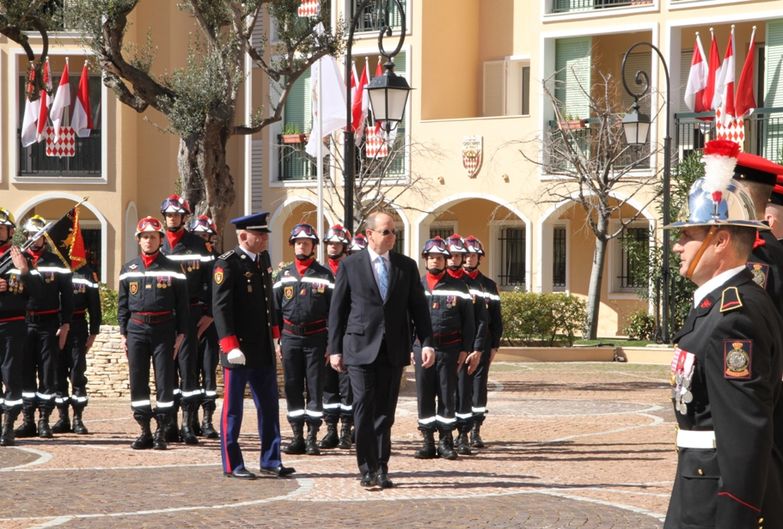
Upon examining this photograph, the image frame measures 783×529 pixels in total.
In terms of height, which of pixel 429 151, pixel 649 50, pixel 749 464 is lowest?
pixel 749 464

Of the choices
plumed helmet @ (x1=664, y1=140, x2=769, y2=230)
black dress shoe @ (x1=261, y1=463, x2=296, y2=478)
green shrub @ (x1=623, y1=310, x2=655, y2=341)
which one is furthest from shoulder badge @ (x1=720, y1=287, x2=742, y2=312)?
green shrub @ (x1=623, y1=310, x2=655, y2=341)

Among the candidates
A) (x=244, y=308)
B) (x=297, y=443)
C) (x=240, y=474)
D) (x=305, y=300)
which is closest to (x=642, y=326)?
(x=305, y=300)

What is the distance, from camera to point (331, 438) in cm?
1489

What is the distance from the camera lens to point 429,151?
39344 millimetres

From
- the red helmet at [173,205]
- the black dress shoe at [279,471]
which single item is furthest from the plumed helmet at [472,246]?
the black dress shoe at [279,471]

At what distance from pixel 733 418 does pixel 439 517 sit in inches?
211

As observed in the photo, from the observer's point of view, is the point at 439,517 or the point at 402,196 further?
the point at 402,196

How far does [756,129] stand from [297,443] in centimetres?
2491

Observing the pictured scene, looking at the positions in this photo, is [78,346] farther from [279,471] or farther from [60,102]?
[60,102]

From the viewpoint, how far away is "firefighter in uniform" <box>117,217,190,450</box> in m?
14.3

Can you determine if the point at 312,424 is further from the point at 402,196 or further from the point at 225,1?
the point at 402,196

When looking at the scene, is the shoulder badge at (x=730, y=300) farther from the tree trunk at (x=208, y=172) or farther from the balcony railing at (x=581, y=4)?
the balcony railing at (x=581, y=4)

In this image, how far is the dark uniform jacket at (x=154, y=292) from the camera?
14320 millimetres

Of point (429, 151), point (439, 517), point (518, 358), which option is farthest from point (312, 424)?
point (429, 151)
